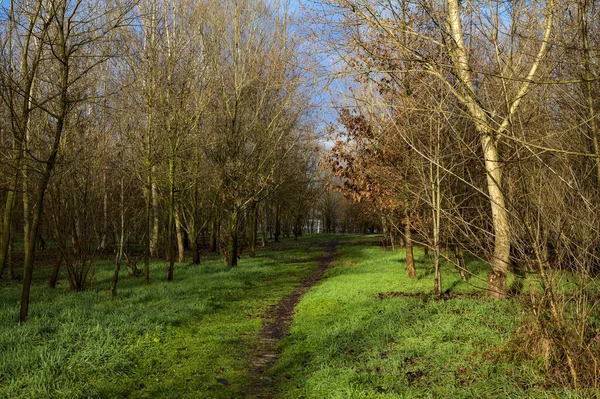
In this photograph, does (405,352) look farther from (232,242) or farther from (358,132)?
(232,242)

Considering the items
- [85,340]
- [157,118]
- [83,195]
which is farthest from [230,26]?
[85,340]

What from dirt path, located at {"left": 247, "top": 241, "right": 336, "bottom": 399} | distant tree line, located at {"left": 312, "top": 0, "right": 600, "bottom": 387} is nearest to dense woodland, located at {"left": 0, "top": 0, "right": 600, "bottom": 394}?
distant tree line, located at {"left": 312, "top": 0, "right": 600, "bottom": 387}

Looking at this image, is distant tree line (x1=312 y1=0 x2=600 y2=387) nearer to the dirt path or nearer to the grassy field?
the grassy field

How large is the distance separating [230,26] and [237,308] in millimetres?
12822

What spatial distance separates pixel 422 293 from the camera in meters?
10.4

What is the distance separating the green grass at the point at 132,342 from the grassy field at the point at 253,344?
0.02 m

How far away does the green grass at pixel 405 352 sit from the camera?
4707mm

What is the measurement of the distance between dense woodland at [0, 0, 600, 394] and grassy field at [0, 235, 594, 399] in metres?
0.77

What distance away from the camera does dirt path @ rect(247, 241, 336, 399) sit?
5316 millimetres

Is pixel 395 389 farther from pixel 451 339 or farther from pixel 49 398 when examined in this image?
pixel 49 398

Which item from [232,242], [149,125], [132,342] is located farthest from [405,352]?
[232,242]

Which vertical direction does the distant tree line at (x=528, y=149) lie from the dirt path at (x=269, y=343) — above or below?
above

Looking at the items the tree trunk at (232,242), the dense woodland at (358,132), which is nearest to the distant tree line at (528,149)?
the dense woodland at (358,132)

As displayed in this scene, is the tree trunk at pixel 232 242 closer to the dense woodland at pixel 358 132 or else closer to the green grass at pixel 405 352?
the dense woodland at pixel 358 132
